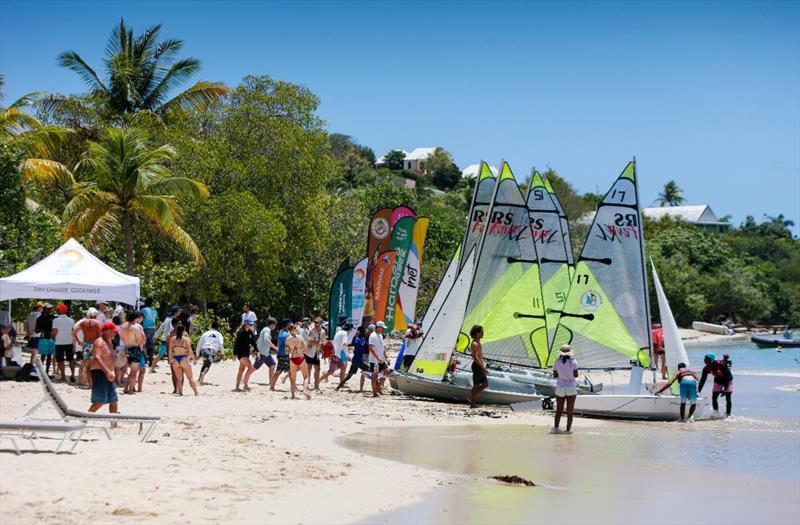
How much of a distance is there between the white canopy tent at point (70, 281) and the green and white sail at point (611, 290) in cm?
1002

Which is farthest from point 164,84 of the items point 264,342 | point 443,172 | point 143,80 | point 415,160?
point 415,160

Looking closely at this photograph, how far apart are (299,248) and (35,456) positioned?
29.9m

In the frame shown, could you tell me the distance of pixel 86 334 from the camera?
17.2 m

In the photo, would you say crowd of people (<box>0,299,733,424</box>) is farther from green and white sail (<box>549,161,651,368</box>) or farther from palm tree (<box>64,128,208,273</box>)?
palm tree (<box>64,128,208,273</box>)

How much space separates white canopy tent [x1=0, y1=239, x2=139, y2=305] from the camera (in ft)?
60.6

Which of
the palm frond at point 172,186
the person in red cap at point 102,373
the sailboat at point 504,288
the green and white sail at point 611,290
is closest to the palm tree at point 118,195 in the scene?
the palm frond at point 172,186

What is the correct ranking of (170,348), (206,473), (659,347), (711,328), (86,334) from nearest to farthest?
1. (206,473)
2. (86,334)
3. (170,348)
4. (659,347)
5. (711,328)

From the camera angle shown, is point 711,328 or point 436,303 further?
point 711,328

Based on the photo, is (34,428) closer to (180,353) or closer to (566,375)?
(180,353)

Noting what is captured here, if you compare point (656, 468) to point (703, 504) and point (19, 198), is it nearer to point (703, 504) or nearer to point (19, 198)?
point (703, 504)

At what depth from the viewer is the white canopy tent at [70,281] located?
18.5m

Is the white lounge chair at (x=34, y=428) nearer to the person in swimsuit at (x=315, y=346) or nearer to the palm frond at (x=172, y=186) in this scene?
the person in swimsuit at (x=315, y=346)

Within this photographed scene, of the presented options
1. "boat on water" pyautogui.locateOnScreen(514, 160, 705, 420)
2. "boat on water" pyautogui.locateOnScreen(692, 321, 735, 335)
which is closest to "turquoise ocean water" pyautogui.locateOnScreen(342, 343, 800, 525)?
"boat on water" pyautogui.locateOnScreen(514, 160, 705, 420)

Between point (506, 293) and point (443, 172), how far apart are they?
9956cm
